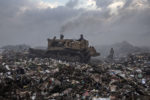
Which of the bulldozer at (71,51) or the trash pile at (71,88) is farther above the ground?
the bulldozer at (71,51)

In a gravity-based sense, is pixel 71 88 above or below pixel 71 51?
below

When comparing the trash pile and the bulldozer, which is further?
the bulldozer

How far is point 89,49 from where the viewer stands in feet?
64.2

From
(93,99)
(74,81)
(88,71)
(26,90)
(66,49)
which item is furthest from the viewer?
(66,49)

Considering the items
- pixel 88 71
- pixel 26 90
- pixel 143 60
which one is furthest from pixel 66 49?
pixel 26 90

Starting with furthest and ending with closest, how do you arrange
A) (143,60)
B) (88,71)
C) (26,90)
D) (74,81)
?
1. (143,60)
2. (88,71)
3. (74,81)
4. (26,90)

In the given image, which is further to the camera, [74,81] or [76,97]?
[74,81]

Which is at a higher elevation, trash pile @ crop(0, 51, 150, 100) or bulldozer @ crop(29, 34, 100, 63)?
bulldozer @ crop(29, 34, 100, 63)

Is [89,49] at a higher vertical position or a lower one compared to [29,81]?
higher

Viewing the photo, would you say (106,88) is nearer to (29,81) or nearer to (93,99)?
(93,99)

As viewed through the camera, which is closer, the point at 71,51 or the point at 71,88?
the point at 71,88

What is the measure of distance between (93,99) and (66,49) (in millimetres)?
11837

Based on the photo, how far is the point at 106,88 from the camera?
9.28 meters

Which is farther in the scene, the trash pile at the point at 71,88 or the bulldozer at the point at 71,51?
the bulldozer at the point at 71,51
